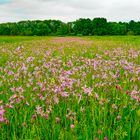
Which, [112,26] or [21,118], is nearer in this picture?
[21,118]

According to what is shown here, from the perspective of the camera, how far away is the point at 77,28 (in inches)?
4924

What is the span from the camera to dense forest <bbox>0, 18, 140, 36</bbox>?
119 m

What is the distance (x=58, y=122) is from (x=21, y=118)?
0.49 meters

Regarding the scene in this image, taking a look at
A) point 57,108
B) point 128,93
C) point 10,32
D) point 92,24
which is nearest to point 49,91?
point 57,108

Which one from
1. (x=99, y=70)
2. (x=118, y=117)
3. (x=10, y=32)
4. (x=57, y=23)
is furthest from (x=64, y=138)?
(x=57, y=23)

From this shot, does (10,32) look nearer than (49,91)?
No

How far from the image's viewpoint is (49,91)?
4734 mm

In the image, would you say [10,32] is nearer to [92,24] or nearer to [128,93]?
[92,24]

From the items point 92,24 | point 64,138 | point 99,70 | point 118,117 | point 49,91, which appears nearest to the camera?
point 64,138

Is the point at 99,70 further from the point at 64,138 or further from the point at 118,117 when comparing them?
the point at 64,138

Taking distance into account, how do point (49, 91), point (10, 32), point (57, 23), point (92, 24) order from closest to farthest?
point (49, 91) < point (92, 24) < point (10, 32) < point (57, 23)

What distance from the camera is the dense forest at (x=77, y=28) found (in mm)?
118938

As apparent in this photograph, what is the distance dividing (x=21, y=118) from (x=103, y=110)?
101 cm

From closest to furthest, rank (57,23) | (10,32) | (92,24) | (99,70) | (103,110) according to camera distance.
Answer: (103,110), (99,70), (92,24), (10,32), (57,23)
